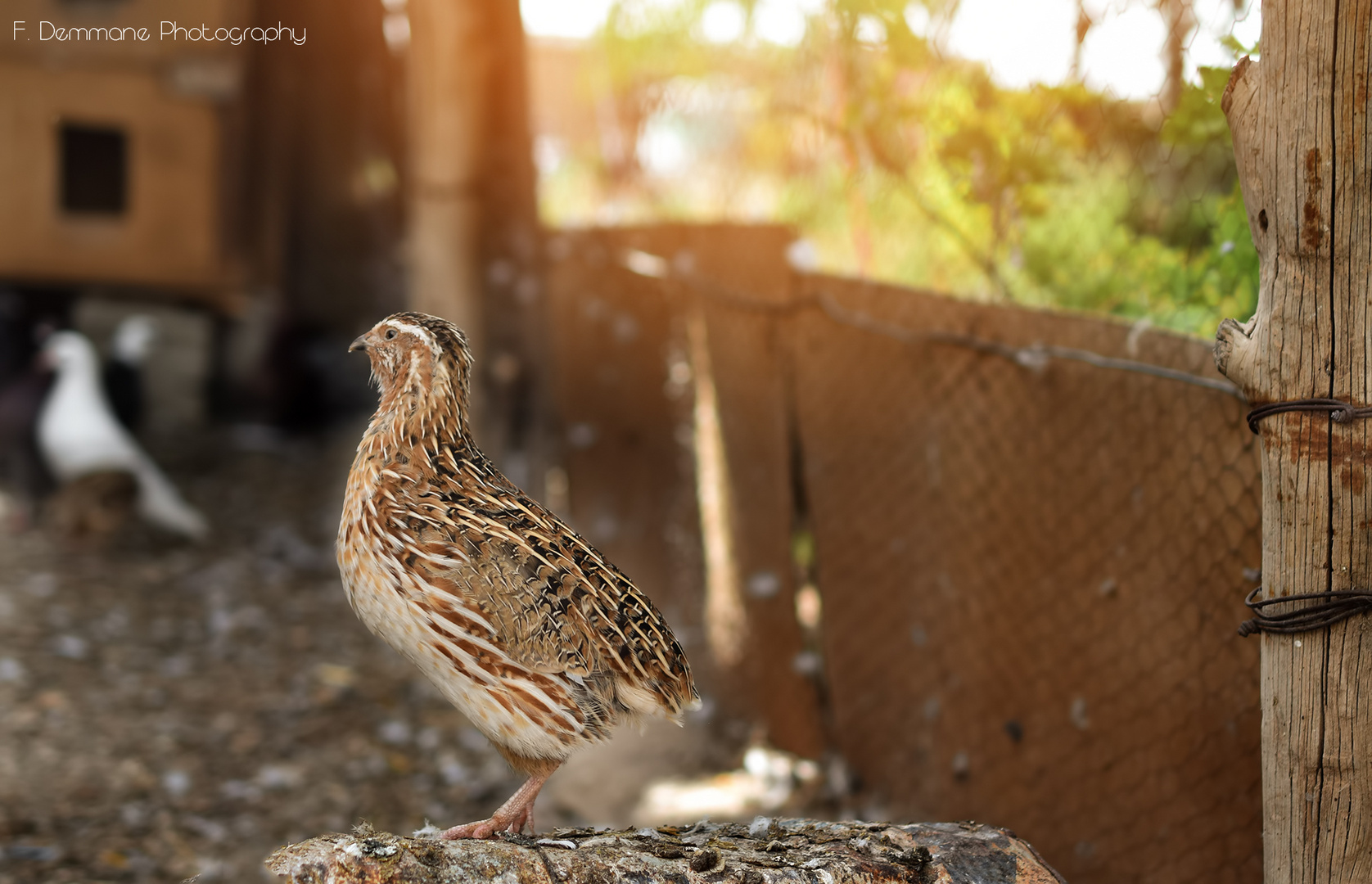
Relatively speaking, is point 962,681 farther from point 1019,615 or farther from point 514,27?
point 514,27

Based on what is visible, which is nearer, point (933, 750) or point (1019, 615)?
point (1019, 615)

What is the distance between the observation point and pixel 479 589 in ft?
7.39

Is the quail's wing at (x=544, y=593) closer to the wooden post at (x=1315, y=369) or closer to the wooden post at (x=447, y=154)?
the wooden post at (x=1315, y=369)

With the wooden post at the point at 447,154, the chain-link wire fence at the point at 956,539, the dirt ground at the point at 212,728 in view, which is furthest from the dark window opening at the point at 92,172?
the chain-link wire fence at the point at 956,539

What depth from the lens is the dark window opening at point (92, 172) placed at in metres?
9.43

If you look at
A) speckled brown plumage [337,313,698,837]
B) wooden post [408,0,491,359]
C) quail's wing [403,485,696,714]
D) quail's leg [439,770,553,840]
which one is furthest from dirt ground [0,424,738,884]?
quail's wing [403,485,696,714]

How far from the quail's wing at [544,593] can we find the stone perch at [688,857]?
0.31 m

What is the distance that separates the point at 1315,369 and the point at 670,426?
3.79m

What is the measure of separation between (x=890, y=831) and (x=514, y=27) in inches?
222

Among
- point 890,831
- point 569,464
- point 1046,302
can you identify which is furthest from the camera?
point 569,464

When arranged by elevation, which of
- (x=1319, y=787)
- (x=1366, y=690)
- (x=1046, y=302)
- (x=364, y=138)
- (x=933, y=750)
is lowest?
(x=933, y=750)

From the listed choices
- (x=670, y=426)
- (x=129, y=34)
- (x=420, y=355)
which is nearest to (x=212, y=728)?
(x=670, y=426)

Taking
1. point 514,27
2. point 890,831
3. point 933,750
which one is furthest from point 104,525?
point 890,831

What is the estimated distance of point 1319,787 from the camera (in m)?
2.23
